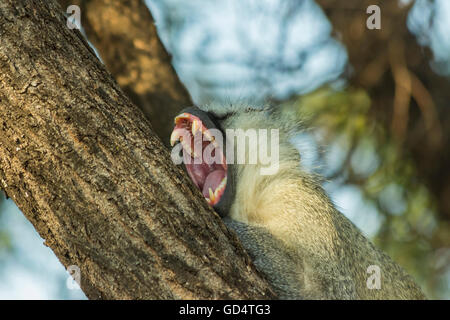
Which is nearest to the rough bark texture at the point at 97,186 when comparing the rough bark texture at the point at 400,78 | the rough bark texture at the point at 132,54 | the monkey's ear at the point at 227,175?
the monkey's ear at the point at 227,175

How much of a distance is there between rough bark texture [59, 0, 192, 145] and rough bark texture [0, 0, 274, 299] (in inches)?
82.9

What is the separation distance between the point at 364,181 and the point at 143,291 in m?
3.91

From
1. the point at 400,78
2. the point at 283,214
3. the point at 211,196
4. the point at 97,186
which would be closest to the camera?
the point at 97,186

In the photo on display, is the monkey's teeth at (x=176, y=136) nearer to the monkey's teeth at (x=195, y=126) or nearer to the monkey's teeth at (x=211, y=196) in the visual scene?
the monkey's teeth at (x=195, y=126)

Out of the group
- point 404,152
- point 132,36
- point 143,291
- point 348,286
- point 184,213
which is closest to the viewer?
point 143,291

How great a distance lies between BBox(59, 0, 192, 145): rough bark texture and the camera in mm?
4438

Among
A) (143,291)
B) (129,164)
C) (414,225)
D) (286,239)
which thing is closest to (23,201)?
(129,164)

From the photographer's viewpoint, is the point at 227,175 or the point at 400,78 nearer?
the point at 227,175

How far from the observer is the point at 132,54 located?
177 inches

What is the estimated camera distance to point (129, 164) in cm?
222

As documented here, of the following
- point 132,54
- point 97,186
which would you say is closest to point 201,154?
point 132,54

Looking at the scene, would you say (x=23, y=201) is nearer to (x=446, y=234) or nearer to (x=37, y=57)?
(x=37, y=57)

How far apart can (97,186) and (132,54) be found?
8.30ft

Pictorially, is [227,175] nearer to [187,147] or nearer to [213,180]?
[213,180]
